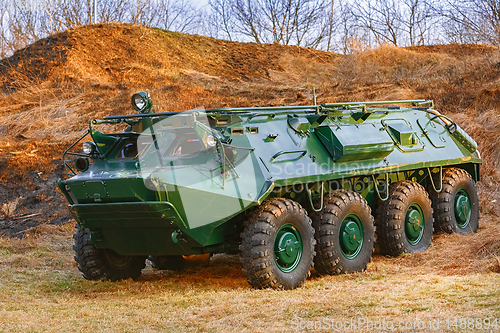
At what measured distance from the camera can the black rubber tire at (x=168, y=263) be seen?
320 inches

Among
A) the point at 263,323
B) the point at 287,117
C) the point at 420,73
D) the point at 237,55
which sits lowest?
the point at 263,323

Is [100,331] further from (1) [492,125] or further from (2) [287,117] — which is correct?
(1) [492,125]

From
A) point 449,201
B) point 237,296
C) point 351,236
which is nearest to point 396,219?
point 351,236

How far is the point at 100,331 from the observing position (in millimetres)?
5102

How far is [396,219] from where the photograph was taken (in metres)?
8.41

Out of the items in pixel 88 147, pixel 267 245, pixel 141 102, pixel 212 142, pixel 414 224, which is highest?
pixel 141 102

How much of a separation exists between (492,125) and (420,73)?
5724mm

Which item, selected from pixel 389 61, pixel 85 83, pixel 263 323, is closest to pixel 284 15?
pixel 389 61

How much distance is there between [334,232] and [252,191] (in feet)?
4.53

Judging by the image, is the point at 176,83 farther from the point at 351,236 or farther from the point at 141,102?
the point at 351,236

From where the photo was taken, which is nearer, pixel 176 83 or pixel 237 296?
pixel 237 296

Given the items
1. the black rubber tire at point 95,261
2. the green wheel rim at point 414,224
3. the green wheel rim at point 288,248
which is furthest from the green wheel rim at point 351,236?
the black rubber tire at point 95,261

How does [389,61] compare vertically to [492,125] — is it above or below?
above

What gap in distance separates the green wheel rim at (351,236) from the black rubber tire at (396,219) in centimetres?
84
